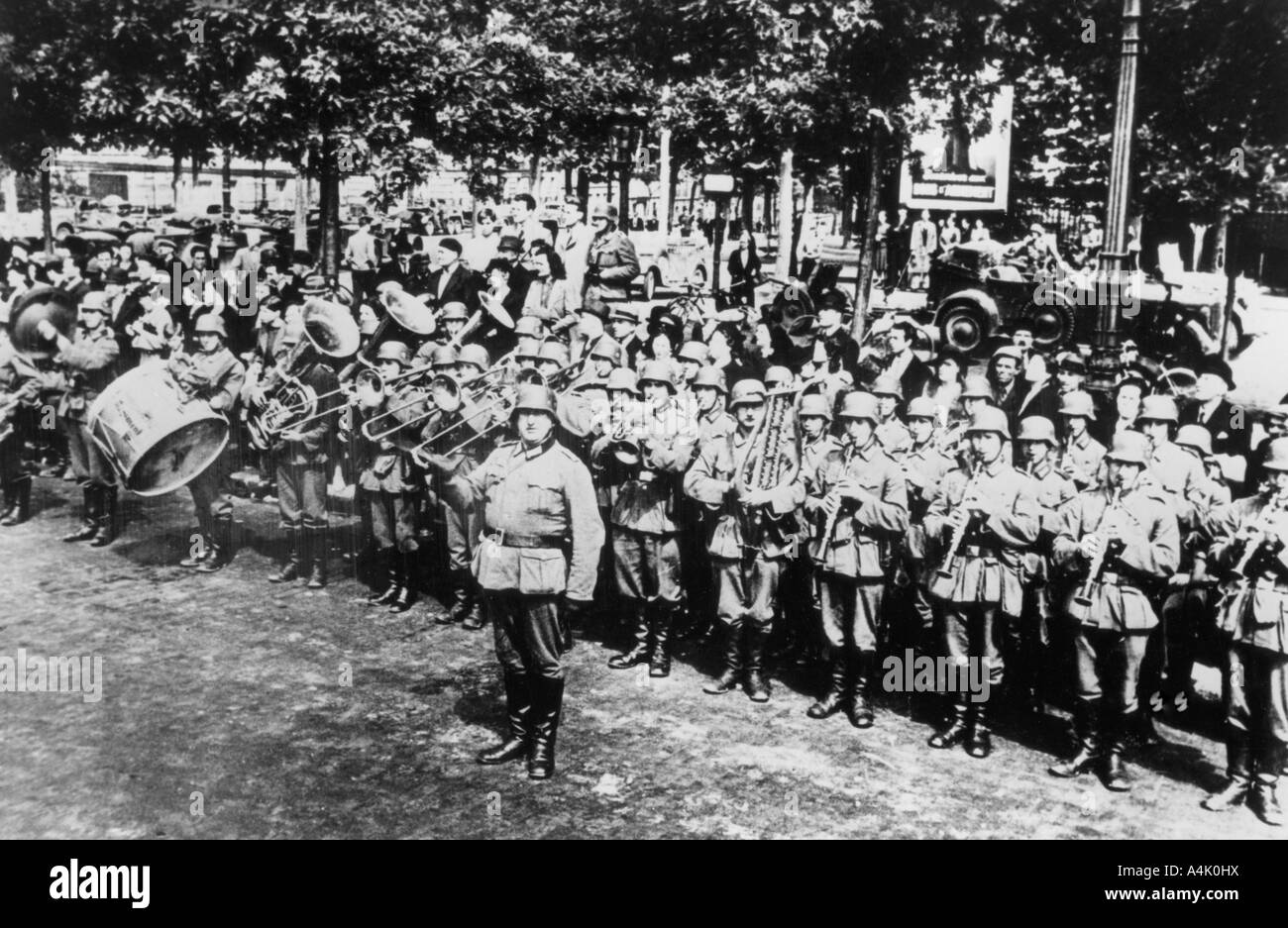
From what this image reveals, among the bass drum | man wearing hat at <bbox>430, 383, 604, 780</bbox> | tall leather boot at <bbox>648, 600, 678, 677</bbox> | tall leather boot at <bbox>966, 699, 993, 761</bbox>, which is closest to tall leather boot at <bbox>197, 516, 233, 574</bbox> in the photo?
the bass drum

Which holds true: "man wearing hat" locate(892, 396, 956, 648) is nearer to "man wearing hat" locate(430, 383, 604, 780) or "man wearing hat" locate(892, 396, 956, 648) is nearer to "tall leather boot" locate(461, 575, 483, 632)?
"man wearing hat" locate(430, 383, 604, 780)

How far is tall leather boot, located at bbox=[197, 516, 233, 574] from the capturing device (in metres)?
11.0

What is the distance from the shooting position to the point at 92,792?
21.9 feet

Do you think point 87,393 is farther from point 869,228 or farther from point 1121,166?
point 1121,166

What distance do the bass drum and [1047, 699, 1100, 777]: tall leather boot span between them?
302 inches

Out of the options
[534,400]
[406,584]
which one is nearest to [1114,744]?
[534,400]

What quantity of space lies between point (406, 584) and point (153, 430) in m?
2.61

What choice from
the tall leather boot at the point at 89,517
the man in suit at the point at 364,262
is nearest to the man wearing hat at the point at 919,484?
the tall leather boot at the point at 89,517

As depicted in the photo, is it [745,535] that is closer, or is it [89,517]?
[745,535]

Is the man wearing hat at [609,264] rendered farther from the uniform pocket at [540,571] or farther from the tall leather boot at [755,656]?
the uniform pocket at [540,571]

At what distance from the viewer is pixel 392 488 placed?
395 inches

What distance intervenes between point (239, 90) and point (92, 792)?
9.97 m

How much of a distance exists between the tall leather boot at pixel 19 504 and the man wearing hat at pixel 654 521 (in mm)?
7166

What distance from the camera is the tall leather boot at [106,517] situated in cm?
1170
